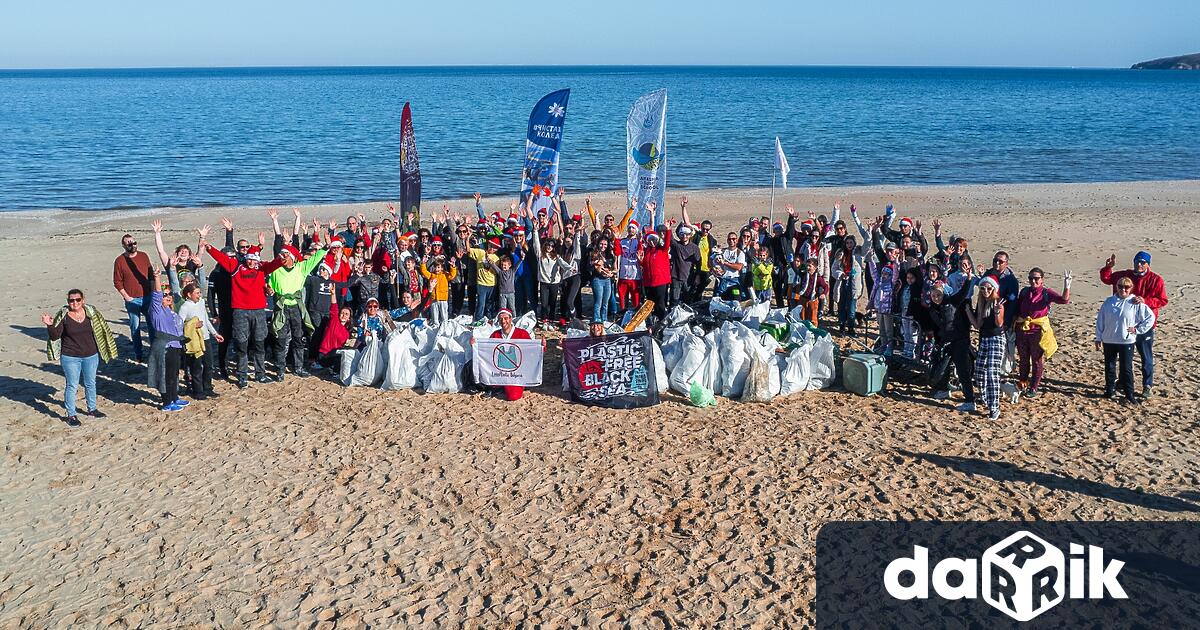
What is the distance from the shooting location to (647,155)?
14.1 meters

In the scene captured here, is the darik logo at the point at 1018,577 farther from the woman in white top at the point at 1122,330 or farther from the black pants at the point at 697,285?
the black pants at the point at 697,285

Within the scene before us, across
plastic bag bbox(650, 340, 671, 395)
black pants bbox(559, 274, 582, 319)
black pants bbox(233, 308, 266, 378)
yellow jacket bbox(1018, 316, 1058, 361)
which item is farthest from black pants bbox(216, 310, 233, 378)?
yellow jacket bbox(1018, 316, 1058, 361)

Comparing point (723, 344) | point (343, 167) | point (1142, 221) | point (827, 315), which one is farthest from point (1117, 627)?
point (343, 167)

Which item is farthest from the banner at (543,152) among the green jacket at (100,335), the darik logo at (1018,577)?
the darik logo at (1018,577)

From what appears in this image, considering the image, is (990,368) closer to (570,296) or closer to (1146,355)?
(1146,355)

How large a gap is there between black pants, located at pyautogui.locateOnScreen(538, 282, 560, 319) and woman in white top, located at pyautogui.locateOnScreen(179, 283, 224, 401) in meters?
4.37

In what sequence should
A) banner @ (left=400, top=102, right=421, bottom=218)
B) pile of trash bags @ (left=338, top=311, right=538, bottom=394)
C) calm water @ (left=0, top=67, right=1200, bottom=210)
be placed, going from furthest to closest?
calm water @ (left=0, top=67, right=1200, bottom=210), banner @ (left=400, top=102, right=421, bottom=218), pile of trash bags @ (left=338, top=311, right=538, bottom=394)

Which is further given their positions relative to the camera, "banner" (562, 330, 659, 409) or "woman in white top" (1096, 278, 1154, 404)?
"banner" (562, 330, 659, 409)

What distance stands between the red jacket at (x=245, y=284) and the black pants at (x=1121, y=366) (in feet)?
31.4

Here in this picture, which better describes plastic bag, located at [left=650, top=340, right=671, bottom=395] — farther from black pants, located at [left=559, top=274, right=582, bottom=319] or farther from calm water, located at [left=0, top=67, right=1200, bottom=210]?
calm water, located at [left=0, top=67, right=1200, bottom=210]

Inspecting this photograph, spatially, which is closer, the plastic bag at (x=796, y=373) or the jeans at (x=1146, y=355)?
the jeans at (x=1146, y=355)

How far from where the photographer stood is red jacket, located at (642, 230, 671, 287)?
39.9 ft

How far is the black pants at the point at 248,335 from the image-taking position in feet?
33.7

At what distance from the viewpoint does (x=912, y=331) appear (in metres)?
10.7
